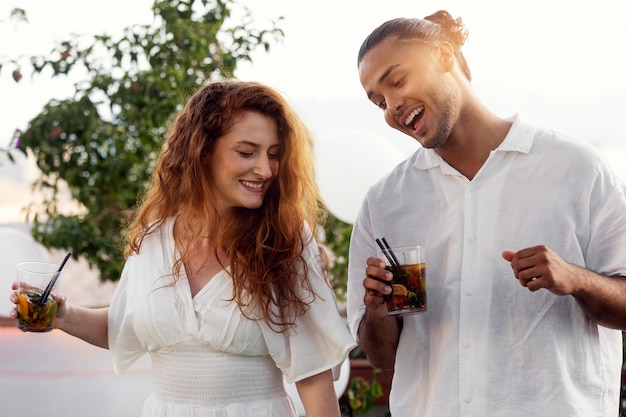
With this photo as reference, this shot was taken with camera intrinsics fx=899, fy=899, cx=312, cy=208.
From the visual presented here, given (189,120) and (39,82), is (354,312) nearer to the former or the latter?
(189,120)

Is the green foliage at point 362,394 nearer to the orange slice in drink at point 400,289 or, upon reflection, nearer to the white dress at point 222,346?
the white dress at point 222,346

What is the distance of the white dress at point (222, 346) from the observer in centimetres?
203

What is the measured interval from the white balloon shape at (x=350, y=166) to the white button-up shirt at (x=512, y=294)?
5.15 feet

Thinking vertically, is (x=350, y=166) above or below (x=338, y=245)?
above

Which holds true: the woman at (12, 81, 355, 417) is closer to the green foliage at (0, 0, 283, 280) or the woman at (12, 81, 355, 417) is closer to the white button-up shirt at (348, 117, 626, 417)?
the white button-up shirt at (348, 117, 626, 417)

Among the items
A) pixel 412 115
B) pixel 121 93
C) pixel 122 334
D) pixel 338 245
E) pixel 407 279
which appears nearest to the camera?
pixel 407 279

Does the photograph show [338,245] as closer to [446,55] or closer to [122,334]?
[122,334]

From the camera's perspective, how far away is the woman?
2.04 metres

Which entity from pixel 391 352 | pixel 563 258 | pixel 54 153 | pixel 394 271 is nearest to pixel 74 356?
pixel 54 153

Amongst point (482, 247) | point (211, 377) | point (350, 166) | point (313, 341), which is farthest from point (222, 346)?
point (350, 166)

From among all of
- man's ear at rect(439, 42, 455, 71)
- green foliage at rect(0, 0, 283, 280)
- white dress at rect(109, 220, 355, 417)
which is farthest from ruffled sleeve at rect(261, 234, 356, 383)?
green foliage at rect(0, 0, 283, 280)

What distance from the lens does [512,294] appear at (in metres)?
1.85

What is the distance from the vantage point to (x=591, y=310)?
1.73 meters

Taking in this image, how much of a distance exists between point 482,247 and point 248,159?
568 mm
